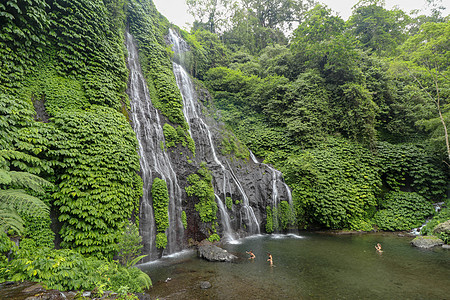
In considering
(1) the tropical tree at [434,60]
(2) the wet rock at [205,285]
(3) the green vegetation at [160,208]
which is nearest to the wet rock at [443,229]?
(1) the tropical tree at [434,60]

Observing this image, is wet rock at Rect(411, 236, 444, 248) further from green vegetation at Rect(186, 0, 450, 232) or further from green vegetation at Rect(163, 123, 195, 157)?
green vegetation at Rect(163, 123, 195, 157)

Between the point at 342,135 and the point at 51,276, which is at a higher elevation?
the point at 342,135

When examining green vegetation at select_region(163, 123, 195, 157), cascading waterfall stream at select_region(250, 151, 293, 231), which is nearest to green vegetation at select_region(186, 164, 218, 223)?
green vegetation at select_region(163, 123, 195, 157)

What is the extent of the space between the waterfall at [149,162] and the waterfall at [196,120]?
9.01ft

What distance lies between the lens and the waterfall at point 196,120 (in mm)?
12836

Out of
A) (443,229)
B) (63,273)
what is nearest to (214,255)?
(63,273)

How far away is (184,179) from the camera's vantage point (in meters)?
11.5

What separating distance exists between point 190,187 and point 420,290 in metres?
9.40

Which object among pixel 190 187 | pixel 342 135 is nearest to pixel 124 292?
pixel 190 187

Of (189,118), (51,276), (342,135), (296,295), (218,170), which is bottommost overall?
(296,295)

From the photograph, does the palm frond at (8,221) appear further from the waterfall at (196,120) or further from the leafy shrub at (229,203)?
the leafy shrub at (229,203)

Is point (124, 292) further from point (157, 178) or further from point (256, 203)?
point (256, 203)

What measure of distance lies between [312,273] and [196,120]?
11815mm

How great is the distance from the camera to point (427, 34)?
1328 centimetres
